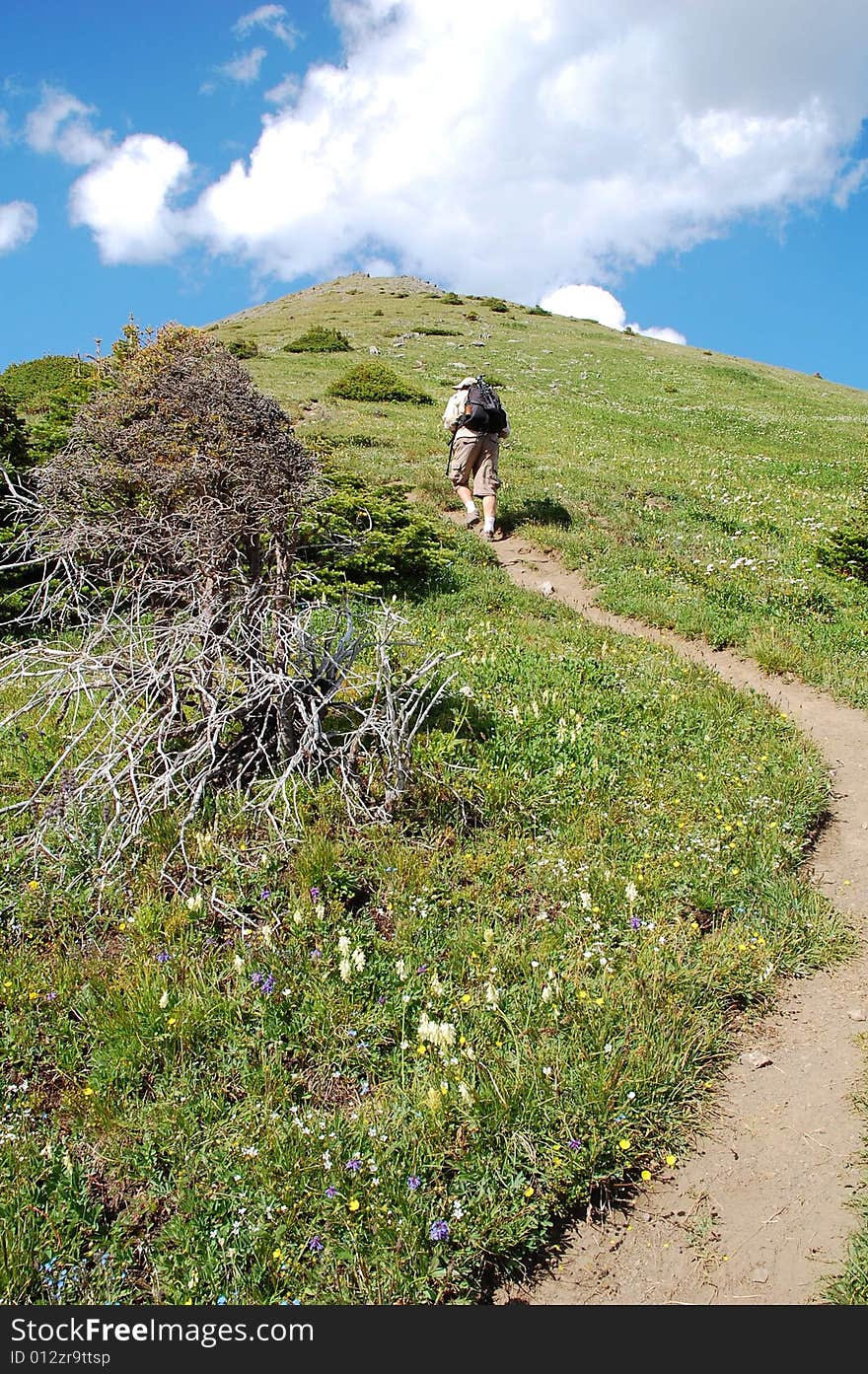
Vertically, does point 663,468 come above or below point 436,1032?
above

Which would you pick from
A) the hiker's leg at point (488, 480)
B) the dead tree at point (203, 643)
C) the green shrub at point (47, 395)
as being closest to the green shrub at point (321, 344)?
the green shrub at point (47, 395)

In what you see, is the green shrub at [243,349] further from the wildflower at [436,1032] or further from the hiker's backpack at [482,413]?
the wildflower at [436,1032]

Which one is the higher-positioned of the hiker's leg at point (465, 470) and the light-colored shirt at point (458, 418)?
the light-colored shirt at point (458, 418)

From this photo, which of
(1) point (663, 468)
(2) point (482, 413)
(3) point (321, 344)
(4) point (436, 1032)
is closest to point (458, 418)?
(2) point (482, 413)

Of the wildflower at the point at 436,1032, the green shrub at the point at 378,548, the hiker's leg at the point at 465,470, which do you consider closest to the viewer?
the wildflower at the point at 436,1032

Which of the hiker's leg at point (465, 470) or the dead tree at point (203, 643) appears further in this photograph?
the hiker's leg at point (465, 470)

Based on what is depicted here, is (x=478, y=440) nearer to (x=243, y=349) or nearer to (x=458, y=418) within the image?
(x=458, y=418)

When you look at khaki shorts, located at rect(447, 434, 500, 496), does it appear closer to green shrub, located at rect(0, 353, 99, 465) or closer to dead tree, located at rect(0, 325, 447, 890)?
green shrub, located at rect(0, 353, 99, 465)

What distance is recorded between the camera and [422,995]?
14.4ft

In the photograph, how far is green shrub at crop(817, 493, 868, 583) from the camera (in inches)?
474

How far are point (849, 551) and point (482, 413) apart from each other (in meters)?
6.16

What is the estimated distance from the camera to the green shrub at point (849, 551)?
39.5 ft

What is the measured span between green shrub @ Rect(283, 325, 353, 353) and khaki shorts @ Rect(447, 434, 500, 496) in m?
27.2

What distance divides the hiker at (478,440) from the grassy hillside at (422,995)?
5592mm
